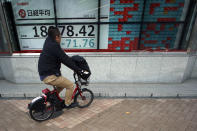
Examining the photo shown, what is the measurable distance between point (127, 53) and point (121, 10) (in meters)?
1.55

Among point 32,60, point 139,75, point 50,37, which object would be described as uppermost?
point 50,37

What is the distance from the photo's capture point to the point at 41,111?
11.3 feet

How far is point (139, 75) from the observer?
5.47 metres

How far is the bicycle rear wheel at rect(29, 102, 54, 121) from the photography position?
3.34 m

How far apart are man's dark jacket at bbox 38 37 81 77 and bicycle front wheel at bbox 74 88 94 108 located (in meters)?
0.98

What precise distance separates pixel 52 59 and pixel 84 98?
5.15 ft

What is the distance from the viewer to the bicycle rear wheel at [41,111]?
334 cm

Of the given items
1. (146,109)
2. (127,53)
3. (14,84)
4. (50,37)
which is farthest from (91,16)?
(14,84)

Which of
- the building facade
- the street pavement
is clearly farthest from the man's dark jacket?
the building facade

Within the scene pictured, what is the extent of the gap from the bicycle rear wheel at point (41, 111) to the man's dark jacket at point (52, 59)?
2.67ft

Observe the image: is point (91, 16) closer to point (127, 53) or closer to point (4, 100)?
point (127, 53)

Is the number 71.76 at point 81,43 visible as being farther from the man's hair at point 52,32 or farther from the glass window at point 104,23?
the man's hair at point 52,32

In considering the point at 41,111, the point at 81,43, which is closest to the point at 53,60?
the point at 41,111

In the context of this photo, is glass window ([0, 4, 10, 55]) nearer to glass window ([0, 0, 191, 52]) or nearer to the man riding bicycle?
glass window ([0, 0, 191, 52])
